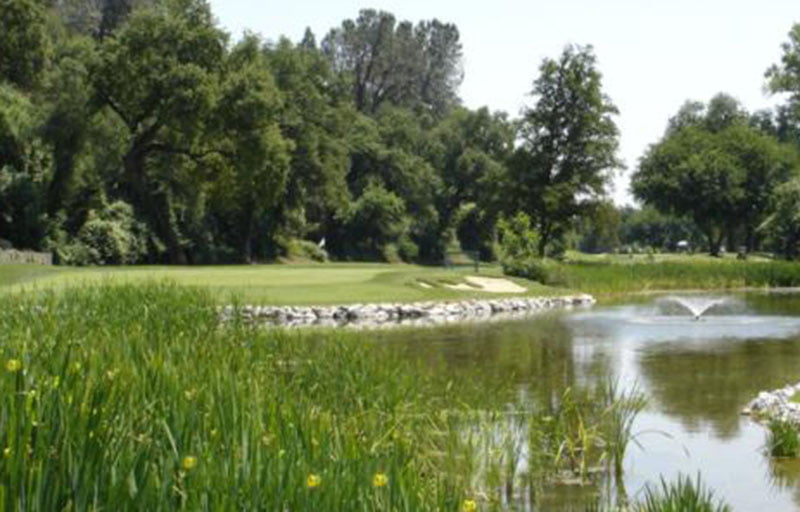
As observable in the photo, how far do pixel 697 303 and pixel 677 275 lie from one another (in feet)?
42.1

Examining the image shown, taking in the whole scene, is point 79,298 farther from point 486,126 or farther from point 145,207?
point 486,126

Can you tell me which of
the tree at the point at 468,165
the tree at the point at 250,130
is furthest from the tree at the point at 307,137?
the tree at the point at 468,165

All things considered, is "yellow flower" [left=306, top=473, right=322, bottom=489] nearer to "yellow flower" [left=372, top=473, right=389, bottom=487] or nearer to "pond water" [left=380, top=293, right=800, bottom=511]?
"yellow flower" [left=372, top=473, right=389, bottom=487]

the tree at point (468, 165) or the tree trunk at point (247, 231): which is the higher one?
the tree at point (468, 165)

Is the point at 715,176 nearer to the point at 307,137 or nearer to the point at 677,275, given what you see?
the point at 677,275

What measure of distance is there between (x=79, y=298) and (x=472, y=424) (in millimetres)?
8837

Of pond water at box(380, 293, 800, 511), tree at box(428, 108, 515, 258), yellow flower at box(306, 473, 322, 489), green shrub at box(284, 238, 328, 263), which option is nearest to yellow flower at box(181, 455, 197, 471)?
yellow flower at box(306, 473, 322, 489)

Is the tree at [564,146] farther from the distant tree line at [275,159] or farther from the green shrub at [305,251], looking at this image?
the green shrub at [305,251]

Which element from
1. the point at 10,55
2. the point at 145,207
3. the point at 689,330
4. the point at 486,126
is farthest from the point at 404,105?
the point at 689,330

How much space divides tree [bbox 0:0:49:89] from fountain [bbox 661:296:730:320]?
30283 mm

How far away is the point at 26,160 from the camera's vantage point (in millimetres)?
52812

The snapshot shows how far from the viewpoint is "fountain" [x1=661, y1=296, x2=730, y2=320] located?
34.9 metres

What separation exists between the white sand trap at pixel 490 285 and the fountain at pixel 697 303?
19.7 feet

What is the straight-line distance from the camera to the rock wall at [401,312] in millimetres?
29641
